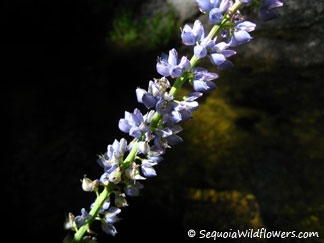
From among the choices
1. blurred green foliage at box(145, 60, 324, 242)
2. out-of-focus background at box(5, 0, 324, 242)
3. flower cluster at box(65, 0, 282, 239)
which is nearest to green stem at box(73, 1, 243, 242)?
flower cluster at box(65, 0, 282, 239)

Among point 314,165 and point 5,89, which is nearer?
point 314,165

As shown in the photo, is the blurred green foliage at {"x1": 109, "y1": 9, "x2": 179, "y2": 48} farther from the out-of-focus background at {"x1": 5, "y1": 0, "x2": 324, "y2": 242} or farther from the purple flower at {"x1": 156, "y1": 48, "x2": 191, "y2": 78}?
the purple flower at {"x1": 156, "y1": 48, "x2": 191, "y2": 78}

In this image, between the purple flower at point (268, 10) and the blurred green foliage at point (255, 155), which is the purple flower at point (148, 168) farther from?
the blurred green foliage at point (255, 155)

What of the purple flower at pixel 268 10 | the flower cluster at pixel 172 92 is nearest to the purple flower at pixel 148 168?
the flower cluster at pixel 172 92

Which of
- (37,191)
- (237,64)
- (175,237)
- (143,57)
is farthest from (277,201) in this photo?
(143,57)

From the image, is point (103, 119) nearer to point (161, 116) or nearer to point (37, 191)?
point (37, 191)

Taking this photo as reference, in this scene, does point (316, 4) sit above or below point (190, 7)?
above
